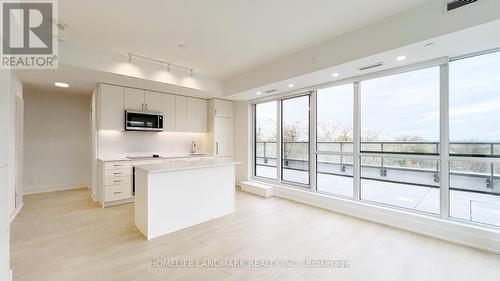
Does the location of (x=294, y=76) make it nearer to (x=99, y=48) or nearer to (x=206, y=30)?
(x=206, y=30)

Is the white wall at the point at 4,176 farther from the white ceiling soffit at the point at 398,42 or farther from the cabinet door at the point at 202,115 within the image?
the cabinet door at the point at 202,115

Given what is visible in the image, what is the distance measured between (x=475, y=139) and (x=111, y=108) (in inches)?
239

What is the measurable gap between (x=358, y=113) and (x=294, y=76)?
1.37 m

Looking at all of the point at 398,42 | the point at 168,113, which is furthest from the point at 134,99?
the point at 398,42

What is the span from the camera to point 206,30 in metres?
2.97

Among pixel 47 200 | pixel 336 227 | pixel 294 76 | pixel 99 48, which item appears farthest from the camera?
pixel 47 200

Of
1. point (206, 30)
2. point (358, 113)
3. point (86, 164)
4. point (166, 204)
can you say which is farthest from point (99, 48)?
point (358, 113)

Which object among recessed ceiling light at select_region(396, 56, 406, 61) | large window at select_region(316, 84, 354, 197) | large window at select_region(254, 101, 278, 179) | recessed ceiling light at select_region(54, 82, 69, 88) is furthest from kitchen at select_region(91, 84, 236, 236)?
recessed ceiling light at select_region(396, 56, 406, 61)

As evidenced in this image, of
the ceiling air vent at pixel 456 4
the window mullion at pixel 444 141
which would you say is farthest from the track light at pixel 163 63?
the window mullion at pixel 444 141

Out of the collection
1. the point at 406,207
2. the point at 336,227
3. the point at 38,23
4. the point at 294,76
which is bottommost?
the point at 336,227

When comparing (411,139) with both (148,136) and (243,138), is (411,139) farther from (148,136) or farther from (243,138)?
(148,136)

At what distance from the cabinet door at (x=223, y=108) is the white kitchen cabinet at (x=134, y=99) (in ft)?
6.00

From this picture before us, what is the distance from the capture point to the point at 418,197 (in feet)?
11.1

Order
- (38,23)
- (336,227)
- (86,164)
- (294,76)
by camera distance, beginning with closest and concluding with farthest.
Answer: (38,23) < (336,227) < (294,76) < (86,164)
